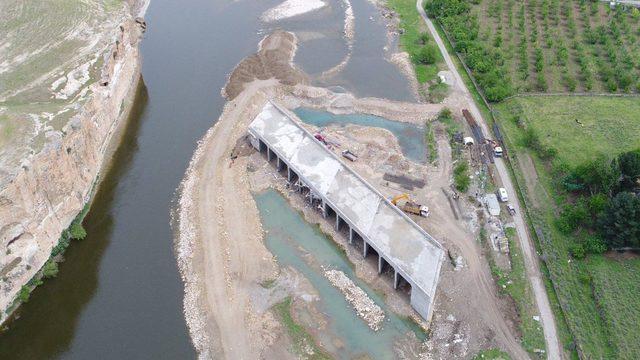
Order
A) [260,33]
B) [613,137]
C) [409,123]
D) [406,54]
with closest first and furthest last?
[613,137]
[409,123]
[406,54]
[260,33]

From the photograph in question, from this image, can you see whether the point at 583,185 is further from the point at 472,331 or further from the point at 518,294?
the point at 472,331

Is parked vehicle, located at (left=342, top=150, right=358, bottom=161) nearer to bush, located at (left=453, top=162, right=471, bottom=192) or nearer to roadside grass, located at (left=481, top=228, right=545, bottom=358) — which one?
bush, located at (left=453, top=162, right=471, bottom=192)

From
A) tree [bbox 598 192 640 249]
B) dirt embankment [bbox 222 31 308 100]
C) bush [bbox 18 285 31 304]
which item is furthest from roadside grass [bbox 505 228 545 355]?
bush [bbox 18 285 31 304]

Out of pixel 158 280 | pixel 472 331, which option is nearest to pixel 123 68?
pixel 158 280

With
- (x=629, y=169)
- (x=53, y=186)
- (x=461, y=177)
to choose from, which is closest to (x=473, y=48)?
(x=461, y=177)

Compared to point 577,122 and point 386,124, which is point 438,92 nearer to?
point 386,124

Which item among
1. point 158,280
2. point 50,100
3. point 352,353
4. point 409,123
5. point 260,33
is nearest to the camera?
point 352,353
